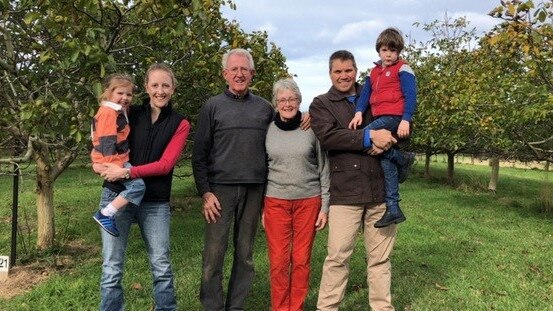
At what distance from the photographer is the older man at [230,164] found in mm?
4203

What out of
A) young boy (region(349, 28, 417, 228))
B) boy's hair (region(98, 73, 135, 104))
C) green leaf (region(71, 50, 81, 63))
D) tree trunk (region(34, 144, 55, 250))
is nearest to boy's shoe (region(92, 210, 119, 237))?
boy's hair (region(98, 73, 135, 104))

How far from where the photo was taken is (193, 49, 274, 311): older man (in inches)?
165

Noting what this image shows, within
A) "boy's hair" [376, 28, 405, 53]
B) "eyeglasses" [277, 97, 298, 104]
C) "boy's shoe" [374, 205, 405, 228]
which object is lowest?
"boy's shoe" [374, 205, 405, 228]

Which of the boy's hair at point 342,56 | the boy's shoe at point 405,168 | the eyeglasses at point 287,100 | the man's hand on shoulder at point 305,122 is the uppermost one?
the boy's hair at point 342,56

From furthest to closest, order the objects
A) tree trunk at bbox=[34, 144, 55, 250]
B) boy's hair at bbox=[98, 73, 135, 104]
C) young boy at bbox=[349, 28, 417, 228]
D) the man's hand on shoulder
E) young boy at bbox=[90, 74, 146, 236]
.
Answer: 1. tree trunk at bbox=[34, 144, 55, 250]
2. the man's hand on shoulder
3. young boy at bbox=[349, 28, 417, 228]
4. boy's hair at bbox=[98, 73, 135, 104]
5. young boy at bbox=[90, 74, 146, 236]

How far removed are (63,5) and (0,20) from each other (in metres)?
1.96

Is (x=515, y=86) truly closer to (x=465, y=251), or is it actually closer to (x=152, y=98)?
(x=465, y=251)

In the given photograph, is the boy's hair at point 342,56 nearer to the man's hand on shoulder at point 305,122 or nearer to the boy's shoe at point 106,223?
the man's hand on shoulder at point 305,122

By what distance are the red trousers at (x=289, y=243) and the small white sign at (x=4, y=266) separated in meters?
3.62

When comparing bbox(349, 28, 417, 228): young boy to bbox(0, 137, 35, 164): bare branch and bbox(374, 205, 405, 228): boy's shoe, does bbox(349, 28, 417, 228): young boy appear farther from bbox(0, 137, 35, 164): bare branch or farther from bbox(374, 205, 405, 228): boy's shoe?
bbox(0, 137, 35, 164): bare branch

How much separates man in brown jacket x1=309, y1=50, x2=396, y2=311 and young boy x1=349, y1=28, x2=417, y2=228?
0.11 meters

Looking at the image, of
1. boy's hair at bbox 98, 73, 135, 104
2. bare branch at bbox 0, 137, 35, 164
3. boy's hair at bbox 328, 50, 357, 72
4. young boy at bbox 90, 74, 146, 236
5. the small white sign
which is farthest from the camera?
bare branch at bbox 0, 137, 35, 164

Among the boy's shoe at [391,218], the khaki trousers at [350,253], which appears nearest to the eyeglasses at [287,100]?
the khaki trousers at [350,253]

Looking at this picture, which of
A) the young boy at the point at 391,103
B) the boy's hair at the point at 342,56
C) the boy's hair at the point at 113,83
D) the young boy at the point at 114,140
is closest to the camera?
the young boy at the point at 114,140
